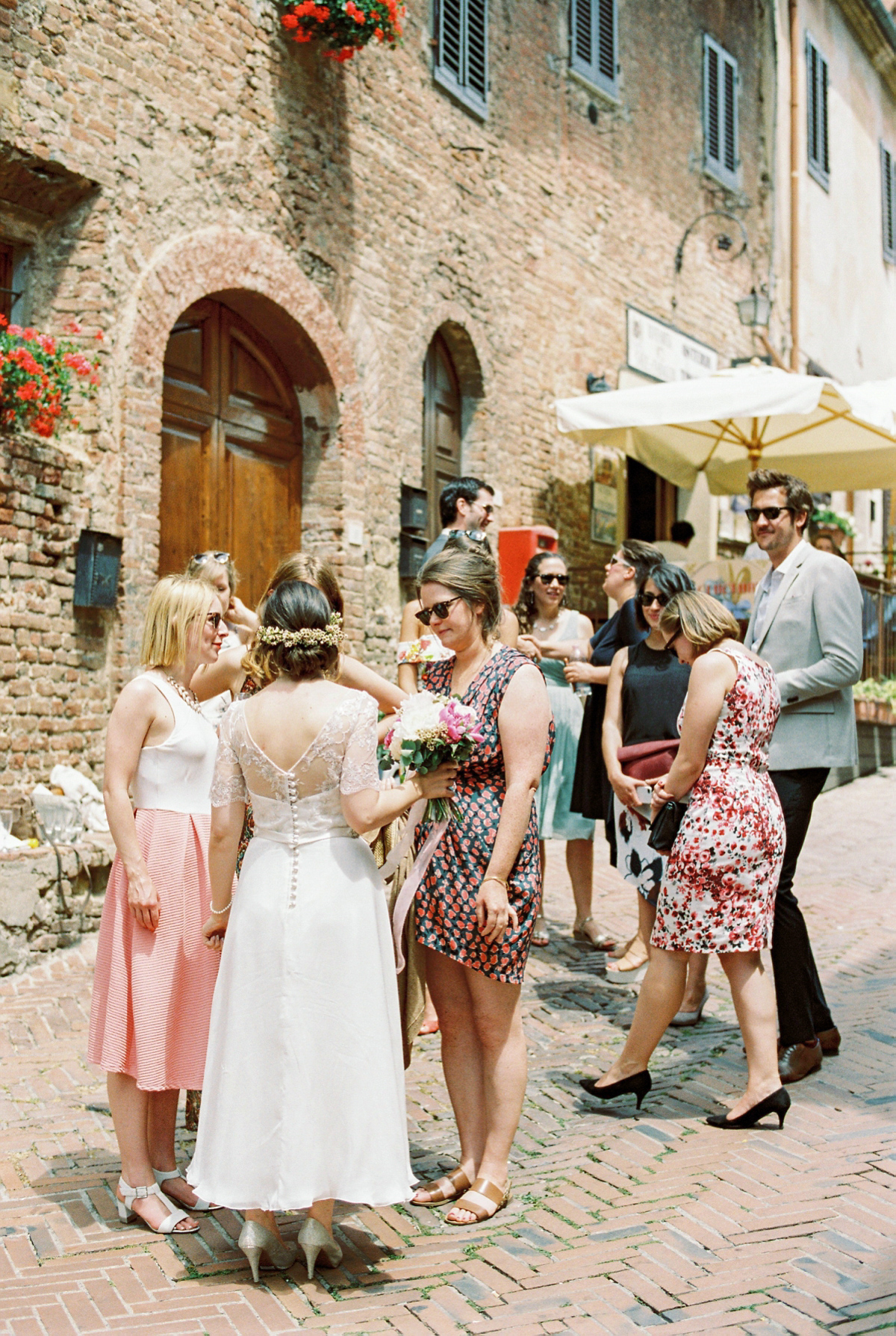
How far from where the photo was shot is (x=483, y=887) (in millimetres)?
3541

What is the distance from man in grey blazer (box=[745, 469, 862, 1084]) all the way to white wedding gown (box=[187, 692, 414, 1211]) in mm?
1965

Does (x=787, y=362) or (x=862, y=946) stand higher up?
(x=787, y=362)

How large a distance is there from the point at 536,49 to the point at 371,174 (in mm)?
3380

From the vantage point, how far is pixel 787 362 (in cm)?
1750

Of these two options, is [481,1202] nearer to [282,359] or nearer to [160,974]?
[160,974]

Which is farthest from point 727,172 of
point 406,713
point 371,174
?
point 406,713

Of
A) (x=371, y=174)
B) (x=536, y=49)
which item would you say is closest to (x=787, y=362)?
(x=536, y=49)

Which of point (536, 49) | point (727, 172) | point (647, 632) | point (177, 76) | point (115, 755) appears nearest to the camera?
point (115, 755)

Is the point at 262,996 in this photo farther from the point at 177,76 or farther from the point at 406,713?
the point at 177,76

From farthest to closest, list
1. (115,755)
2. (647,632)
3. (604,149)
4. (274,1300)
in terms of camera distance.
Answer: (604,149)
(647,632)
(115,755)
(274,1300)

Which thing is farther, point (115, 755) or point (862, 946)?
point (862, 946)

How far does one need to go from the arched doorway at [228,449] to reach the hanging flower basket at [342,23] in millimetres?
1925

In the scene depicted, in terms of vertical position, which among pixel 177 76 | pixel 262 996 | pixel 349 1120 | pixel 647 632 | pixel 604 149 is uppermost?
pixel 604 149

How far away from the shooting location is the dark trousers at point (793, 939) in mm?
4691
